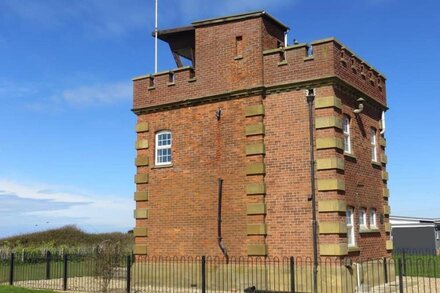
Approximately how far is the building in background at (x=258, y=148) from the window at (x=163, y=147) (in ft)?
0.18

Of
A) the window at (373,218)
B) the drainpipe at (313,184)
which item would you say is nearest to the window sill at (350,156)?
the drainpipe at (313,184)

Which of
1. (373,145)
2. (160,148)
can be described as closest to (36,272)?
(160,148)

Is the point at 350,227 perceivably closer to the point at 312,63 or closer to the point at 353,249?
the point at 353,249

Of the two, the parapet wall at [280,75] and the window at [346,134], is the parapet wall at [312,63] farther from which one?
the window at [346,134]

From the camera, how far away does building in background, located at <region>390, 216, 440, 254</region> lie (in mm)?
47906

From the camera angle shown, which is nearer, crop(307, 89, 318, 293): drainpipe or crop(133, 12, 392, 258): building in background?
crop(307, 89, 318, 293): drainpipe

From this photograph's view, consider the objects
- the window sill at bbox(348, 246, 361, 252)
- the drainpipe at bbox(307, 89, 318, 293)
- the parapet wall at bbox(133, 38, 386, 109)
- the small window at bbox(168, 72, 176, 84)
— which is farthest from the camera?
the small window at bbox(168, 72, 176, 84)

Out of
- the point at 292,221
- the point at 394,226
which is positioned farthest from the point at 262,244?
the point at 394,226

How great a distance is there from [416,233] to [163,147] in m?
35.5

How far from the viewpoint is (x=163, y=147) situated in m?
21.5

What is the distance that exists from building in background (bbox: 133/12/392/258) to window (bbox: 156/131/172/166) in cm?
6

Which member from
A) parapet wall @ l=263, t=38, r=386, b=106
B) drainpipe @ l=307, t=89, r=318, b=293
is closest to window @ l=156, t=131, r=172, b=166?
parapet wall @ l=263, t=38, r=386, b=106

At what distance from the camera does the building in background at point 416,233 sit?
1886 inches

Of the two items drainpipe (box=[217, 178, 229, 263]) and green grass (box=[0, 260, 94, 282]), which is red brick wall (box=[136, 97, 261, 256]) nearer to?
drainpipe (box=[217, 178, 229, 263])
